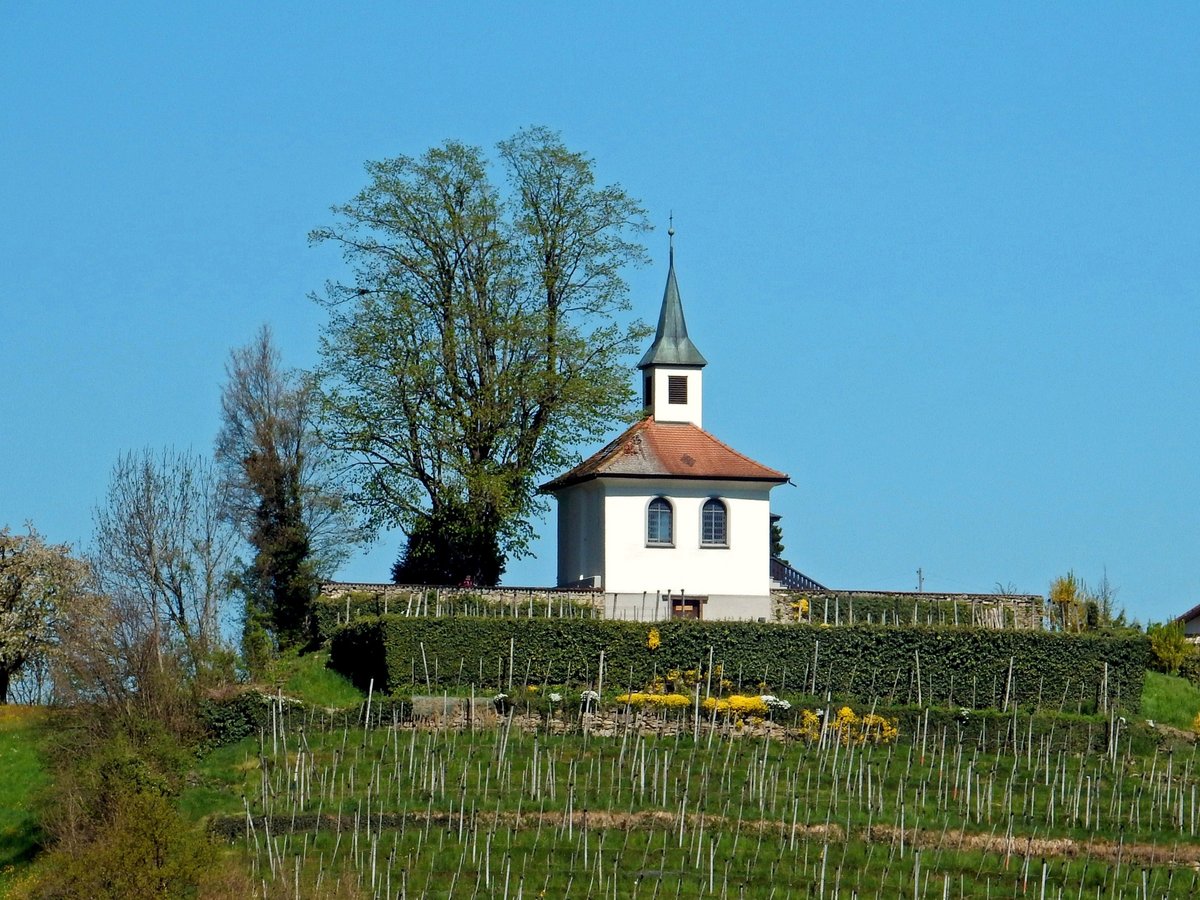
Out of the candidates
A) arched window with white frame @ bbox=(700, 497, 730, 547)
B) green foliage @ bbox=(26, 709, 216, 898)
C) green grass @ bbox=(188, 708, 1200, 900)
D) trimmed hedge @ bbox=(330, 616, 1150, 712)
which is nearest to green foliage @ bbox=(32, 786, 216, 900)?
green foliage @ bbox=(26, 709, 216, 898)

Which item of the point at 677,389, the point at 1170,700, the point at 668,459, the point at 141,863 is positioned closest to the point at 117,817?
the point at 141,863

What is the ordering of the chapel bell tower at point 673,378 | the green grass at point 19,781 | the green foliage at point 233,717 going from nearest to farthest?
the green grass at point 19,781
the green foliage at point 233,717
the chapel bell tower at point 673,378

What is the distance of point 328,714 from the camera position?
4803 cm

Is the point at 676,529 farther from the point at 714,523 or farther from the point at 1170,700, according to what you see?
the point at 1170,700

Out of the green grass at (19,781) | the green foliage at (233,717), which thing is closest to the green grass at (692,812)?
the green foliage at (233,717)

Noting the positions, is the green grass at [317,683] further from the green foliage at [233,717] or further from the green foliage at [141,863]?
the green foliage at [141,863]

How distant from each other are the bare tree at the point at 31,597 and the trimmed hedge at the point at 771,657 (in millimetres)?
8978

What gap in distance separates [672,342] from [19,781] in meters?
22.8

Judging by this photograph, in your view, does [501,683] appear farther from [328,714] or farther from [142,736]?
[142,736]

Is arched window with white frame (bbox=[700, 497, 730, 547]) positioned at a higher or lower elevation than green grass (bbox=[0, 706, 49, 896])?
higher

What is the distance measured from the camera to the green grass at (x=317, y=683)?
5025 cm

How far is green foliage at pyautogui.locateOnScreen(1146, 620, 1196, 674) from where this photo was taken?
57.1 meters

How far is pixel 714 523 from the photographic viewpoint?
58.8 m

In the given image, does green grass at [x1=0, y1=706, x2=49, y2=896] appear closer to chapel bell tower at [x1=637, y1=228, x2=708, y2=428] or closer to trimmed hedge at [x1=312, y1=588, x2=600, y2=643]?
trimmed hedge at [x1=312, y1=588, x2=600, y2=643]
